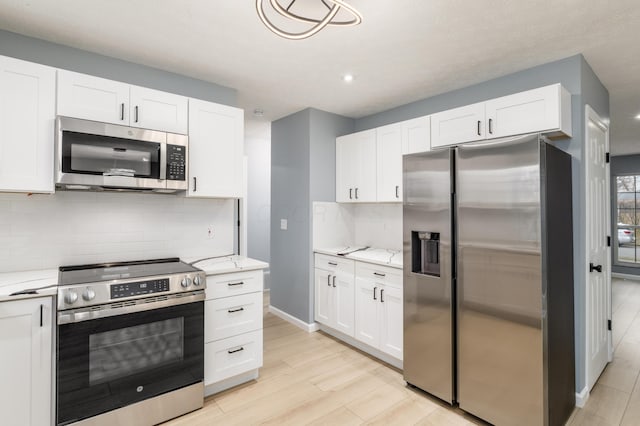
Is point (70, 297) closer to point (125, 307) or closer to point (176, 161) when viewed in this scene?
point (125, 307)

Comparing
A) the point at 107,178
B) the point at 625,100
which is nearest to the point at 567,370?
the point at 625,100

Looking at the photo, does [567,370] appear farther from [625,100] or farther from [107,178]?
[107,178]

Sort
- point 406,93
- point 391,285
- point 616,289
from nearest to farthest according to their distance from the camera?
point 391,285 → point 406,93 → point 616,289

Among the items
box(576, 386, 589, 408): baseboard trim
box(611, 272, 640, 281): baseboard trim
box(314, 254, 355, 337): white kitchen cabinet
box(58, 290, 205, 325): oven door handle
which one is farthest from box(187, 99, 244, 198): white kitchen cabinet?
box(611, 272, 640, 281): baseboard trim

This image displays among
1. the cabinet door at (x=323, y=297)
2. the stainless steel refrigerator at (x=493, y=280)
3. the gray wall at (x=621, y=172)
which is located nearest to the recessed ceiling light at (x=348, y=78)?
the stainless steel refrigerator at (x=493, y=280)

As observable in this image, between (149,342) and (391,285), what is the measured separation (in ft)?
6.51

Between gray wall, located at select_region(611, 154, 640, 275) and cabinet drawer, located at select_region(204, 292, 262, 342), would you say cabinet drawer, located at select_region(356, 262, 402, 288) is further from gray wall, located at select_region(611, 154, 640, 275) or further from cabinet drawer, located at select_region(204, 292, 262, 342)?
gray wall, located at select_region(611, 154, 640, 275)

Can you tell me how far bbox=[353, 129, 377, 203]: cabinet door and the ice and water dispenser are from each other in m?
1.13

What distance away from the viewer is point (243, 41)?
238 centimetres

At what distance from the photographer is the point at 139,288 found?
83.1 inches

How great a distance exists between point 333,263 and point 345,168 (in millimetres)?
1184

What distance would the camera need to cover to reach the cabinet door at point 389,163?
11.1 feet

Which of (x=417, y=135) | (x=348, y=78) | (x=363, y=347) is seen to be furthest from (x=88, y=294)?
(x=417, y=135)

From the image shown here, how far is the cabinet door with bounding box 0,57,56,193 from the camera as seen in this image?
79.5 inches
